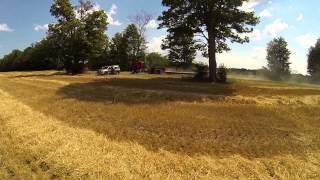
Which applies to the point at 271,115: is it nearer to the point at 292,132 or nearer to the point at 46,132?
the point at 292,132

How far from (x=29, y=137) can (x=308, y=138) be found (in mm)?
11811

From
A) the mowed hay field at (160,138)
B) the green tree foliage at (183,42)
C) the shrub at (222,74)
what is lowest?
the mowed hay field at (160,138)

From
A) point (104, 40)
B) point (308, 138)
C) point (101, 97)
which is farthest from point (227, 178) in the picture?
point (104, 40)

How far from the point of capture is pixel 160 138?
16953mm

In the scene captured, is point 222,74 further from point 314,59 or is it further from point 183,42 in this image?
point 314,59

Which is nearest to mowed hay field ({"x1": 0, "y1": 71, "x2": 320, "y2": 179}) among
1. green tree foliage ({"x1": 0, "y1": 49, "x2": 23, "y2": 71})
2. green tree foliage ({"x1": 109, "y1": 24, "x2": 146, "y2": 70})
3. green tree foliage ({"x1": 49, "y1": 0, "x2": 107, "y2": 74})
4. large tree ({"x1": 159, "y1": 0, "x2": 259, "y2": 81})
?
large tree ({"x1": 159, "y1": 0, "x2": 259, "y2": 81})

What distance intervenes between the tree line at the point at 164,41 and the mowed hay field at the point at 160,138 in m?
16.2

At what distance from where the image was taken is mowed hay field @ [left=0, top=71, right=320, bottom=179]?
521 inches

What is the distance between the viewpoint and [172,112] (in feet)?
74.7

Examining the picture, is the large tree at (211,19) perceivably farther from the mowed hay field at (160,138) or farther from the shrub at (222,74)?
the mowed hay field at (160,138)

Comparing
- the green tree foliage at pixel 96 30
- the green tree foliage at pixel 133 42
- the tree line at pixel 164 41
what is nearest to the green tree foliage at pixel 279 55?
the tree line at pixel 164 41

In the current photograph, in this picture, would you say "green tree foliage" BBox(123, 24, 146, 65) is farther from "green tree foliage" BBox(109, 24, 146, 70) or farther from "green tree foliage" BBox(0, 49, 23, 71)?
"green tree foliage" BBox(0, 49, 23, 71)

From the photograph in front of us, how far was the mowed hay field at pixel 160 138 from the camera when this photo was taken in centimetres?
1323

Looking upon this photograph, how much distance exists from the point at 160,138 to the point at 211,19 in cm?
2752
